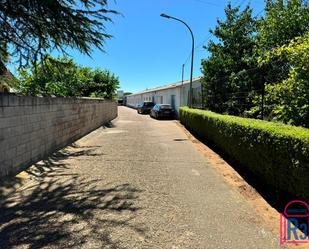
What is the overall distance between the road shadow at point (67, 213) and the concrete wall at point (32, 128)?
1.96 ft

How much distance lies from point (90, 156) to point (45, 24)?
3.77 m

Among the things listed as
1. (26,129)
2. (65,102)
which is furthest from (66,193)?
(65,102)

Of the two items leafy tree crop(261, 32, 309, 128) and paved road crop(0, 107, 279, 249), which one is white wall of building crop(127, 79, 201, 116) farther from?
paved road crop(0, 107, 279, 249)

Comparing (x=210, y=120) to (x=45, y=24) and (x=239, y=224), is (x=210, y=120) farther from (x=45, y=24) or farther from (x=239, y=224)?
(x=239, y=224)

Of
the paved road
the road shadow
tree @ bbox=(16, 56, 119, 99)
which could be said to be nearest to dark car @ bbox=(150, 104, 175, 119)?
tree @ bbox=(16, 56, 119, 99)

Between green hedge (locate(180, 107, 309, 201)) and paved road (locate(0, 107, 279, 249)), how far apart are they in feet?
2.25

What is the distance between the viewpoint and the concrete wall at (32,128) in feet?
20.5

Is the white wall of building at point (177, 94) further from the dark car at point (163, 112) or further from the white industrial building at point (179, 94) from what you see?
the dark car at point (163, 112)

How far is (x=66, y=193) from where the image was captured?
5520mm

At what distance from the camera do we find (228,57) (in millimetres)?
16797

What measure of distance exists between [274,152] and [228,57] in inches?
489

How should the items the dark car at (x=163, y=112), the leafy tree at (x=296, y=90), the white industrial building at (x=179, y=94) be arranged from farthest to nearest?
the dark car at (x=163, y=112) < the white industrial building at (x=179, y=94) < the leafy tree at (x=296, y=90)

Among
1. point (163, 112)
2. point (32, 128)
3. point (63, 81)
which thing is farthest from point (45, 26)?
point (163, 112)

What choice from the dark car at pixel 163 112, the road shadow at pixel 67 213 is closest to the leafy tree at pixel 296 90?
the road shadow at pixel 67 213
